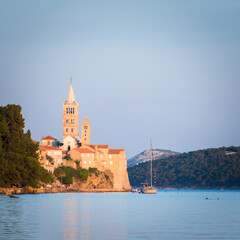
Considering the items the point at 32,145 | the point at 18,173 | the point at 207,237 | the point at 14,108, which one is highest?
the point at 14,108

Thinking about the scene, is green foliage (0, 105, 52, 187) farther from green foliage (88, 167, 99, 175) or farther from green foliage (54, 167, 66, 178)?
green foliage (88, 167, 99, 175)

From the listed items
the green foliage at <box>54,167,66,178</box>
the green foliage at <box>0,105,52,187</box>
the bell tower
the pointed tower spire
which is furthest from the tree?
the pointed tower spire

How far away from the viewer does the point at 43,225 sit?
3588 centimetres

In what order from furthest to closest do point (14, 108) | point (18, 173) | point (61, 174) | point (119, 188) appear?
1. point (119, 188)
2. point (61, 174)
3. point (14, 108)
4. point (18, 173)

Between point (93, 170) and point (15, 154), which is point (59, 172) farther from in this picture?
point (15, 154)

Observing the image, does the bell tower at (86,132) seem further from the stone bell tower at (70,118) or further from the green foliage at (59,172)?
the green foliage at (59,172)

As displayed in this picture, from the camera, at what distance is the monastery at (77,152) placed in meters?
140

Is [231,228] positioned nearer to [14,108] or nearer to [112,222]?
[112,222]

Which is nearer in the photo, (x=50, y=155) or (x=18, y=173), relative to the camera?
(x=18, y=173)

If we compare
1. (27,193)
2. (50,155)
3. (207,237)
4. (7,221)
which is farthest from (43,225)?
(50,155)

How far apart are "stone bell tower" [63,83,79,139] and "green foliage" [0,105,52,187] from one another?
9063 cm

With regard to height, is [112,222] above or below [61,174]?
below

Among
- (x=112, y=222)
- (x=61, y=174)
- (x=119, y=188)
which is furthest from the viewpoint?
(x=119, y=188)

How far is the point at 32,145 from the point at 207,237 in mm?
58464
